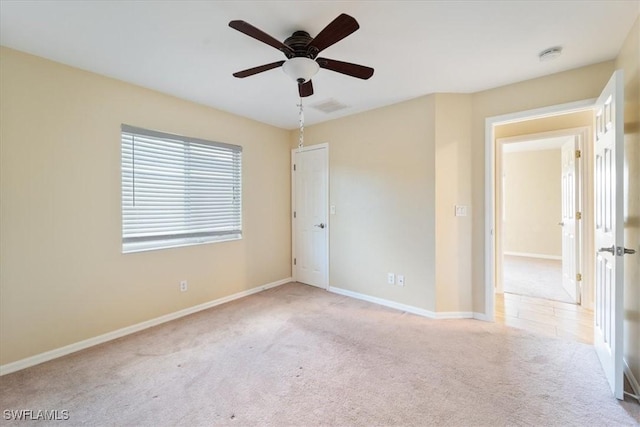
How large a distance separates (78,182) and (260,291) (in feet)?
8.07

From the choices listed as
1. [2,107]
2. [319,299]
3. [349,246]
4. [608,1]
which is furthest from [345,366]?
[2,107]

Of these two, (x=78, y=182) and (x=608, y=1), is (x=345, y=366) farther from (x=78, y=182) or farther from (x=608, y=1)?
(x=608, y=1)

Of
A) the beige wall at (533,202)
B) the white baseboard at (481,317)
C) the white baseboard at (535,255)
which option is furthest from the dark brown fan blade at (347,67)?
the beige wall at (533,202)

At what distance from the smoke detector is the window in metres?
3.27

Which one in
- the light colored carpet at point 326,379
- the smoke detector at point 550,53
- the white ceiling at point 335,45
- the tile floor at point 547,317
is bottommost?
the light colored carpet at point 326,379

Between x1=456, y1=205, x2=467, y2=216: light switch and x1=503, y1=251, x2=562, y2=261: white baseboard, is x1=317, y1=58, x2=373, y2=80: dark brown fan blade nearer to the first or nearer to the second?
x1=456, y1=205, x2=467, y2=216: light switch

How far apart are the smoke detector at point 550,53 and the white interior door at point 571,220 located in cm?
175

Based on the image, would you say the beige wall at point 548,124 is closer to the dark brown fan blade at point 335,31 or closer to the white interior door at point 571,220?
the white interior door at point 571,220

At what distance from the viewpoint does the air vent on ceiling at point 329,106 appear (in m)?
3.33

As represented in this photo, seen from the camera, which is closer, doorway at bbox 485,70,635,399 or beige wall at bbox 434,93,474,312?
doorway at bbox 485,70,635,399

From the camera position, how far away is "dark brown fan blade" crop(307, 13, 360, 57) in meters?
1.47

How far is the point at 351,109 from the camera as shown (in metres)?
3.61

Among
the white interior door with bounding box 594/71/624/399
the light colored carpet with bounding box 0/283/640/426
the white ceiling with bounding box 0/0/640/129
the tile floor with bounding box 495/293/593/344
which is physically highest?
the white ceiling with bounding box 0/0/640/129

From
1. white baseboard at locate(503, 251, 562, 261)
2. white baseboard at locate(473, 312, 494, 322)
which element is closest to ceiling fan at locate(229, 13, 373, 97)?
white baseboard at locate(473, 312, 494, 322)
